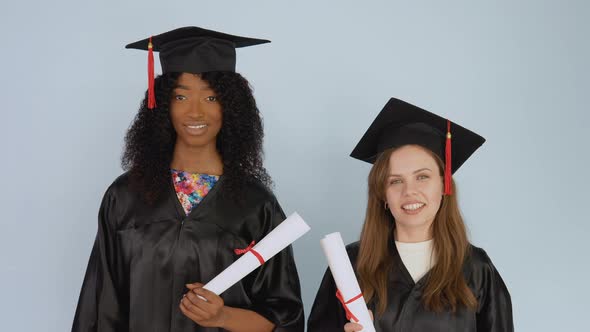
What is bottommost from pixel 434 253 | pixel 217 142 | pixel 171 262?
pixel 171 262

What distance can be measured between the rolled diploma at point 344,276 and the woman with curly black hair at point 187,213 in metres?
0.36

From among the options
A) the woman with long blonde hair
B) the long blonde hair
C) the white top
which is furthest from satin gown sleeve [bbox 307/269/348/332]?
the white top

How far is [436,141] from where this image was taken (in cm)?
272

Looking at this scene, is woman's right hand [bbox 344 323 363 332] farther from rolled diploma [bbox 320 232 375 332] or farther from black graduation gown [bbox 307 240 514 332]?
black graduation gown [bbox 307 240 514 332]

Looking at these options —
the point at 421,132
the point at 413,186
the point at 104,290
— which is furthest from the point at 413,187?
the point at 104,290

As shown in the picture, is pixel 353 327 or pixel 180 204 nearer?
pixel 353 327

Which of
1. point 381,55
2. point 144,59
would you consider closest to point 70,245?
point 144,59

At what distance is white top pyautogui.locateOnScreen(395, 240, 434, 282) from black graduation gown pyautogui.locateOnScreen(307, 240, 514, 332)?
3 centimetres

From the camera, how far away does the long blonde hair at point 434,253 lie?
2.61 metres

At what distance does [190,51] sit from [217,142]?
372mm

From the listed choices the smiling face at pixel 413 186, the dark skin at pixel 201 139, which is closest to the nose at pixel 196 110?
the dark skin at pixel 201 139

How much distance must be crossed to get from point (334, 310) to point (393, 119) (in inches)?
29.0

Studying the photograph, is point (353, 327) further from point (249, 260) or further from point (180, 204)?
point (180, 204)

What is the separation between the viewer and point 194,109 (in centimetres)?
269
